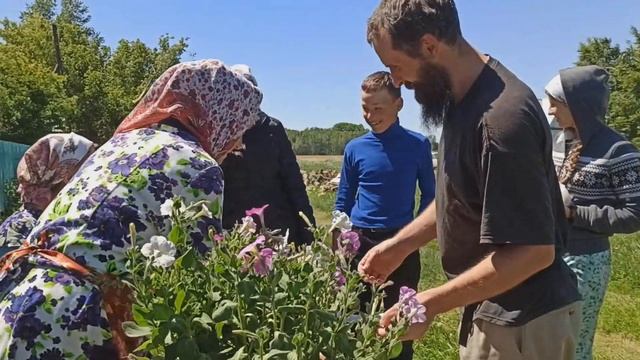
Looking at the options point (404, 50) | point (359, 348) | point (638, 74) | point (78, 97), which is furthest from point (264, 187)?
point (638, 74)

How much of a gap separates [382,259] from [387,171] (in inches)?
71.7

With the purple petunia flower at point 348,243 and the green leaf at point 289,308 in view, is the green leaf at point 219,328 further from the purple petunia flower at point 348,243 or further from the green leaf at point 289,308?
the purple petunia flower at point 348,243

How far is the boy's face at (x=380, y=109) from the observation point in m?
4.17

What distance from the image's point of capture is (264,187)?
373cm

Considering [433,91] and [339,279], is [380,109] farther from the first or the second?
[339,279]

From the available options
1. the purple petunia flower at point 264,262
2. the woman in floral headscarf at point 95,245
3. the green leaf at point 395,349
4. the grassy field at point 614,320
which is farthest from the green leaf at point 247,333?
the grassy field at point 614,320

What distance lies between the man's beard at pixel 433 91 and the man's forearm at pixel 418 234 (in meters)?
0.43

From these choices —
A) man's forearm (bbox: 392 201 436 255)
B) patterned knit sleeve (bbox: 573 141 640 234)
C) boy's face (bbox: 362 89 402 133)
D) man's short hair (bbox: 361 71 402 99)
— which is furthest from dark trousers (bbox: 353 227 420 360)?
man's forearm (bbox: 392 201 436 255)

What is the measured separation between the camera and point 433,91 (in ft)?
6.72

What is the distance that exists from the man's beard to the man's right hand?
1.61 feet

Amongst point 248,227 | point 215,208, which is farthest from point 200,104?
point 248,227

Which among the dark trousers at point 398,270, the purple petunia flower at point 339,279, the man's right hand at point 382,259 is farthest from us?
the dark trousers at point 398,270

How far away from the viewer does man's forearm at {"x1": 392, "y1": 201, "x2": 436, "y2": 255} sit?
2461 millimetres

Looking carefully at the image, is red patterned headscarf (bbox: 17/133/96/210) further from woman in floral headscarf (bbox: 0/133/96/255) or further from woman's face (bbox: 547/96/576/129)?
woman's face (bbox: 547/96/576/129)
